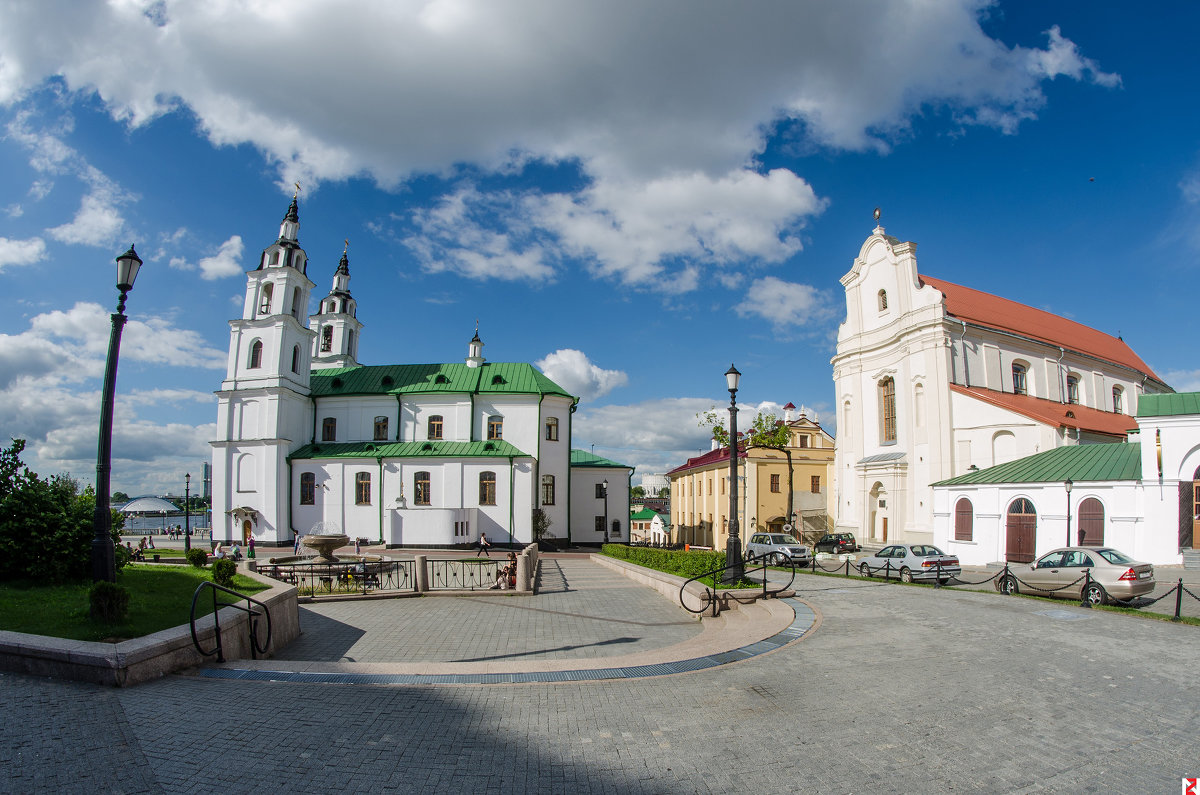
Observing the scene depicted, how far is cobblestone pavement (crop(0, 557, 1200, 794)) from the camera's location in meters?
4.61

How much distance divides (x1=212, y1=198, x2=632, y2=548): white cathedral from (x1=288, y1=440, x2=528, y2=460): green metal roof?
11cm

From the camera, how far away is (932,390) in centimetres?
3372

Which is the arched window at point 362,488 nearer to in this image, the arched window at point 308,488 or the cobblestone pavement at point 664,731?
the arched window at point 308,488

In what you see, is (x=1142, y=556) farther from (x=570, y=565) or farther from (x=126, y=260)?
(x=126, y=260)

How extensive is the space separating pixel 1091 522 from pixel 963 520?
537cm

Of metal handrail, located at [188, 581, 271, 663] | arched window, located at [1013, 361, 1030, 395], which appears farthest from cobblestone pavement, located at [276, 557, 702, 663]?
arched window, located at [1013, 361, 1030, 395]

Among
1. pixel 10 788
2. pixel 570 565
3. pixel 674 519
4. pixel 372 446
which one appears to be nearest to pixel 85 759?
pixel 10 788

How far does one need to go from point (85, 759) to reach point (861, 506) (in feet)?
127

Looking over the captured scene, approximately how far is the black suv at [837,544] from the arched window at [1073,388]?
64.0ft

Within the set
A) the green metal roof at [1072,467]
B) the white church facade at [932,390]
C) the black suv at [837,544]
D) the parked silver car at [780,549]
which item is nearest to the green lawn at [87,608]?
the parked silver car at [780,549]

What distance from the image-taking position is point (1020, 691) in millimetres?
6758

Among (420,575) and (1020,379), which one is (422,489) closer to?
(420,575)

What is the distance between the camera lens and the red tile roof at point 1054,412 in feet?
101

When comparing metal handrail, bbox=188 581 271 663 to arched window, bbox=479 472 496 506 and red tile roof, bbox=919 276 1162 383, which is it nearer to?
arched window, bbox=479 472 496 506
